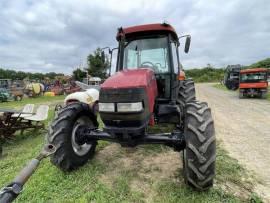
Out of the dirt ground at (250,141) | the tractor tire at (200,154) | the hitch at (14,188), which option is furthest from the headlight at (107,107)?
the dirt ground at (250,141)

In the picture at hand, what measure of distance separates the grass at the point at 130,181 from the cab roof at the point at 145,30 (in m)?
2.13

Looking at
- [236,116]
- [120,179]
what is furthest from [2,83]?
[120,179]

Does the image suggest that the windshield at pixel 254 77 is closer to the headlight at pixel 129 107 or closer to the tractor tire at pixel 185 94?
the tractor tire at pixel 185 94

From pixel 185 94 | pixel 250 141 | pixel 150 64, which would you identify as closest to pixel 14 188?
pixel 150 64

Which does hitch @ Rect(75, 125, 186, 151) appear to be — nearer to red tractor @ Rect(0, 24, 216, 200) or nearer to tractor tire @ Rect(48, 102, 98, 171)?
red tractor @ Rect(0, 24, 216, 200)

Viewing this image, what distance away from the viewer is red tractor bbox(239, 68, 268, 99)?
49.0 feet

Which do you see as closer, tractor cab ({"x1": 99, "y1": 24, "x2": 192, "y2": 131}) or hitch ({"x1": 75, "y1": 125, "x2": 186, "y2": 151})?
hitch ({"x1": 75, "y1": 125, "x2": 186, "y2": 151})

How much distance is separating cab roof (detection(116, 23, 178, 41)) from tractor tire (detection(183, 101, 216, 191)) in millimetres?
1834

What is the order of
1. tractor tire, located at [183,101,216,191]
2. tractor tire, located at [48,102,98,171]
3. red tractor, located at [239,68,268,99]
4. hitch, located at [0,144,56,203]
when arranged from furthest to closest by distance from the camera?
red tractor, located at [239,68,268,99], tractor tire, located at [48,102,98,171], tractor tire, located at [183,101,216,191], hitch, located at [0,144,56,203]

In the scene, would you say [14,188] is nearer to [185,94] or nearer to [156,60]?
[156,60]

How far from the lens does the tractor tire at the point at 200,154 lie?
282 cm

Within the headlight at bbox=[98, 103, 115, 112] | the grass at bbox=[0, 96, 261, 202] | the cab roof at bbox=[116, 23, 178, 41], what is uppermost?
the cab roof at bbox=[116, 23, 178, 41]

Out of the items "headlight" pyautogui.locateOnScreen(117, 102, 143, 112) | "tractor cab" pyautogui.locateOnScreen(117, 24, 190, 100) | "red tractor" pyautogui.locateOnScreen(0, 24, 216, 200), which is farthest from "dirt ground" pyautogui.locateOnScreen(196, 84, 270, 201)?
"headlight" pyautogui.locateOnScreen(117, 102, 143, 112)

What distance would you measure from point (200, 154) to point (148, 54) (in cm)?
214
